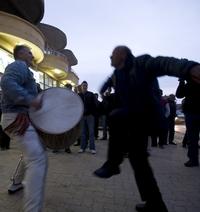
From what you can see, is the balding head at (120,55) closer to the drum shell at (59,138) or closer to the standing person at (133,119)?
the standing person at (133,119)

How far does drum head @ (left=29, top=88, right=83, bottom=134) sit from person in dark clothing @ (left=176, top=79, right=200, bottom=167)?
317 centimetres

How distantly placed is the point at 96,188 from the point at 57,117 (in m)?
1.56

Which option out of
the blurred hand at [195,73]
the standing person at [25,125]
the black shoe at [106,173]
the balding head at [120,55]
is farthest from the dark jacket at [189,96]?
the blurred hand at [195,73]

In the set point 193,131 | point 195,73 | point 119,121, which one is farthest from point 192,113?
point 195,73

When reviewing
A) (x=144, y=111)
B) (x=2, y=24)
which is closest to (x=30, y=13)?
(x=2, y=24)

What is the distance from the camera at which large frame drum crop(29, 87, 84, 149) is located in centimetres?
360

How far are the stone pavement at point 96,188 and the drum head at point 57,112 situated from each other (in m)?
1.01

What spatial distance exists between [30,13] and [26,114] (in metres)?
24.5

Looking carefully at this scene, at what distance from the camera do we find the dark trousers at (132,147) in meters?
3.33

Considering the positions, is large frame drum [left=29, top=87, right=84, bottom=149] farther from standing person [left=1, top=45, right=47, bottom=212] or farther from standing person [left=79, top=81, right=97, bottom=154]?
standing person [left=79, top=81, right=97, bottom=154]

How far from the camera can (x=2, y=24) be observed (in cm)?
1714

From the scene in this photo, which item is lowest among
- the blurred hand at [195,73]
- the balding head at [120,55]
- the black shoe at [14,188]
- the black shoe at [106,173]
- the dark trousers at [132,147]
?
the black shoe at [14,188]

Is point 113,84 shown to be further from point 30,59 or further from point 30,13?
point 30,13

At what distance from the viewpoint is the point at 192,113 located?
6.90 m
